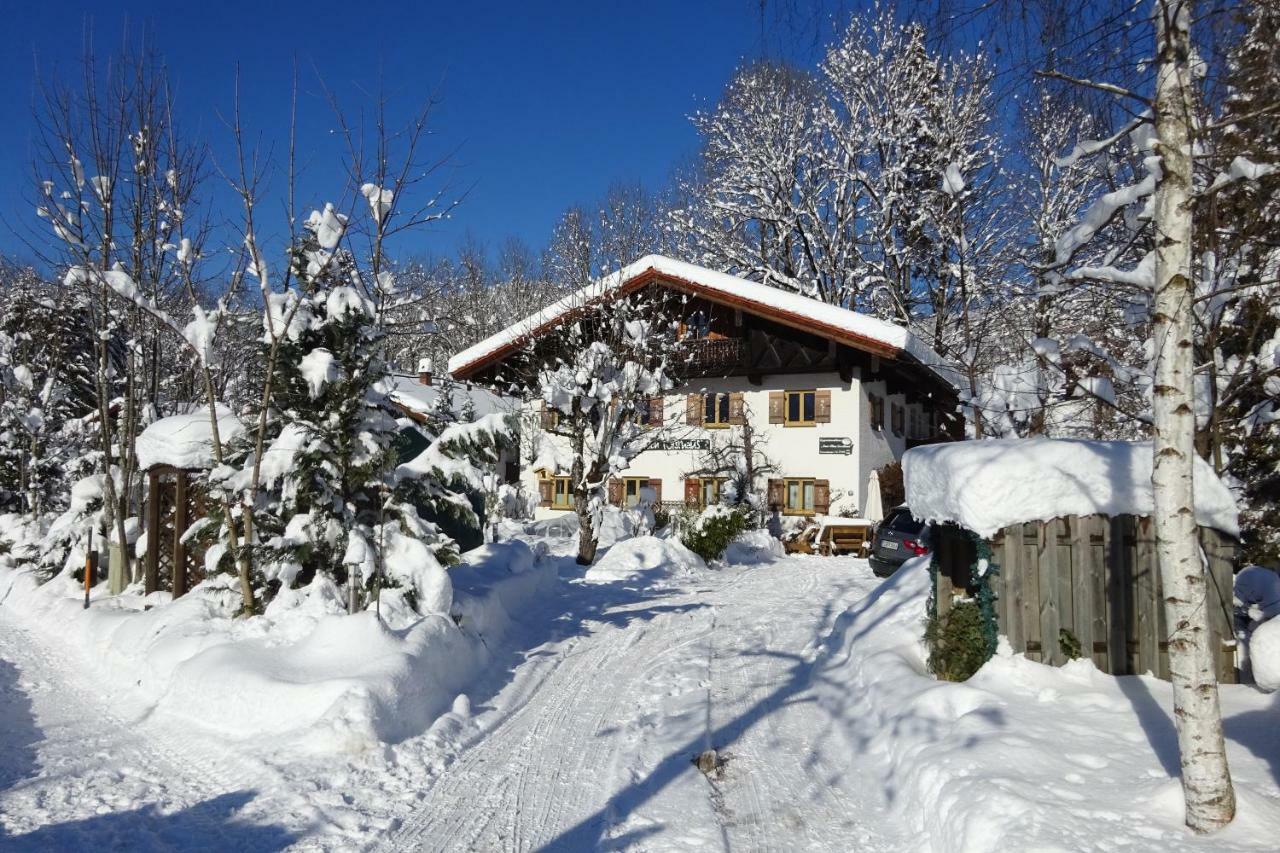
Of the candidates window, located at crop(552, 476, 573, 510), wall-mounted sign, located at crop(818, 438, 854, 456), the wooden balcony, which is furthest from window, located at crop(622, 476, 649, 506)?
wall-mounted sign, located at crop(818, 438, 854, 456)

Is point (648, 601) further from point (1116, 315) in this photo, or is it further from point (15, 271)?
point (15, 271)

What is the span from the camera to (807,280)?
2912 cm

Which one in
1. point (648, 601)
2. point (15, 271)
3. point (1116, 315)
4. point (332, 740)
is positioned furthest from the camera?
point (15, 271)

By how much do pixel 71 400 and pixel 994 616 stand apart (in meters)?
25.7

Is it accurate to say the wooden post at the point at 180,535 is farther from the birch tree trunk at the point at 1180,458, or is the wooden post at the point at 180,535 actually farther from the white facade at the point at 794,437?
the white facade at the point at 794,437

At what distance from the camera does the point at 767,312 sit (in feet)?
71.7

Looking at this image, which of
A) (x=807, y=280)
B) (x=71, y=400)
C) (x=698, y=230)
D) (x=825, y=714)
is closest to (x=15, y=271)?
(x=71, y=400)

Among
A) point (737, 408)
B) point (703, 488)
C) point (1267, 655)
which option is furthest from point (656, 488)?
point (1267, 655)

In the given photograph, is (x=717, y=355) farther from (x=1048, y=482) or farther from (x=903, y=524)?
(x=1048, y=482)

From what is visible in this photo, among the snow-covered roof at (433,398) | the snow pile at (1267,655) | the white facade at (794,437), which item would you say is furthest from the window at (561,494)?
the snow pile at (1267,655)

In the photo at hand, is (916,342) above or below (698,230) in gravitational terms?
below

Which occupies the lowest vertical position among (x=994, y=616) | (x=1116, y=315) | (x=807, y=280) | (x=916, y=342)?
(x=994, y=616)

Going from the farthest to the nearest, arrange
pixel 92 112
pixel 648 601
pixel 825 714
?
pixel 648 601
pixel 92 112
pixel 825 714

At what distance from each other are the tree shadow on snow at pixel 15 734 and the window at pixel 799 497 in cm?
1863
